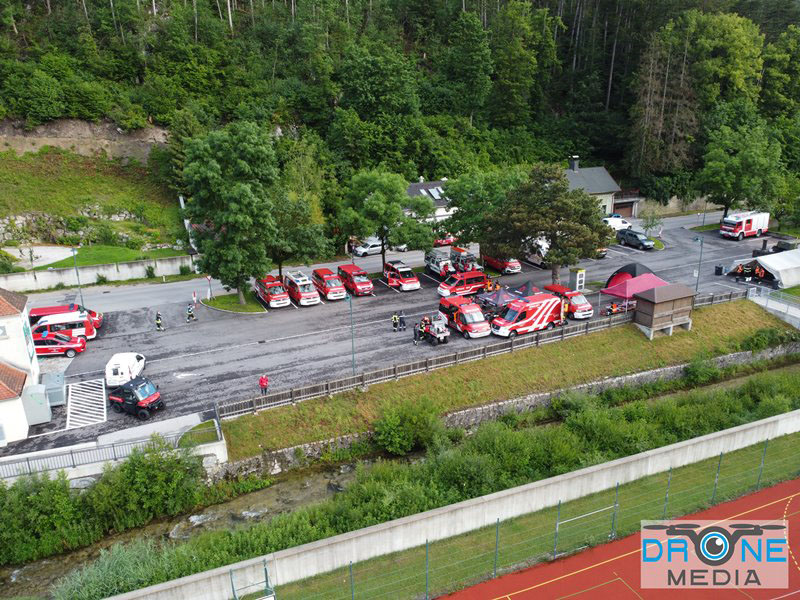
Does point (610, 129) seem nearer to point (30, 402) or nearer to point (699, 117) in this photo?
point (699, 117)

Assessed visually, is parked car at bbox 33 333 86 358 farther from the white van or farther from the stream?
the stream

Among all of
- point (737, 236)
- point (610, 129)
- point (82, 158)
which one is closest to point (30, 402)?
point (82, 158)

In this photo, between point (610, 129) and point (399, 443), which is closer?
point (399, 443)

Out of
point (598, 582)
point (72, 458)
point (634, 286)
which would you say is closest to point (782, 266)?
point (634, 286)

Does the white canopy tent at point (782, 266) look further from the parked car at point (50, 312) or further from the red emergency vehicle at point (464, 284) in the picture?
the parked car at point (50, 312)

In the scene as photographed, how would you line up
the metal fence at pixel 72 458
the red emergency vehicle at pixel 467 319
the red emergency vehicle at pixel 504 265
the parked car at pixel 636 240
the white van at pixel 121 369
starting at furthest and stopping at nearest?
the parked car at pixel 636 240 < the red emergency vehicle at pixel 504 265 < the red emergency vehicle at pixel 467 319 < the white van at pixel 121 369 < the metal fence at pixel 72 458

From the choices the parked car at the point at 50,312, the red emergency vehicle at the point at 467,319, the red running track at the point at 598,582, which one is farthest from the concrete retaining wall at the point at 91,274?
the red running track at the point at 598,582
